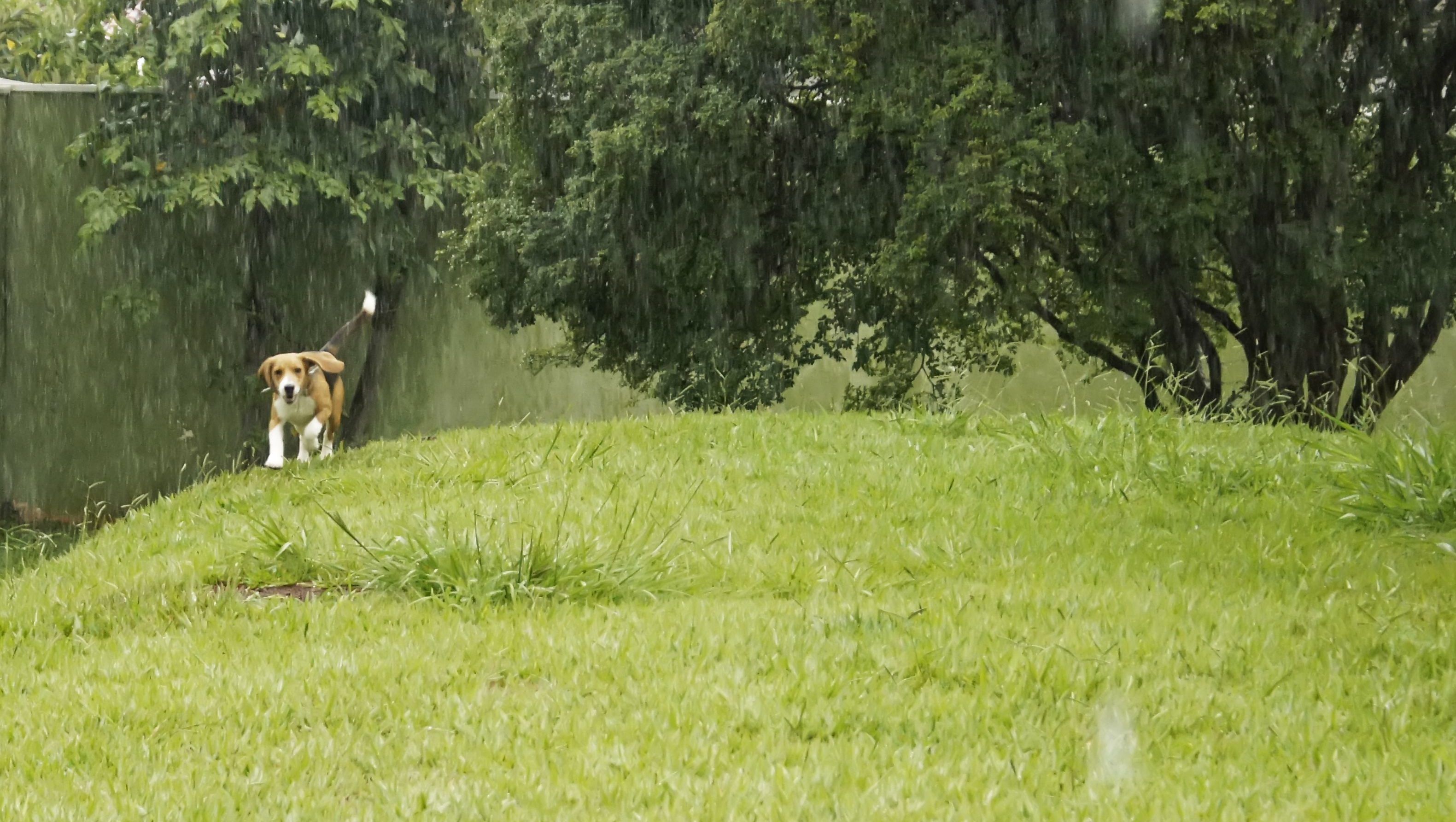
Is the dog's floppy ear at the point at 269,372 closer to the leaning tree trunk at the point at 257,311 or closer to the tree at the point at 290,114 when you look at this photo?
the tree at the point at 290,114

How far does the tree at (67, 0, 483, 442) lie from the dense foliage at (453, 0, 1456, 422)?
6.37ft

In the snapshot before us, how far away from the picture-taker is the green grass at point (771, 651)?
139 inches

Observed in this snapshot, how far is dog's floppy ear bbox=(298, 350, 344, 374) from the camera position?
29.1 ft

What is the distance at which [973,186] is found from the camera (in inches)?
479

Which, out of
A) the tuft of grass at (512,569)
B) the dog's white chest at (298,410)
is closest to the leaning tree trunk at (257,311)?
the dog's white chest at (298,410)

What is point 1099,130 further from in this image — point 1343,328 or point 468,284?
point 468,284

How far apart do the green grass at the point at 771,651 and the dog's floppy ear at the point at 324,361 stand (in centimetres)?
148

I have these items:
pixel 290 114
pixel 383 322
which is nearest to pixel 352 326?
pixel 290 114

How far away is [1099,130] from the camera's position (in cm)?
1329

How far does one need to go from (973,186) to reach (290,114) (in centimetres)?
914

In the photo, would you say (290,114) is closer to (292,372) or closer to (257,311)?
(257,311)

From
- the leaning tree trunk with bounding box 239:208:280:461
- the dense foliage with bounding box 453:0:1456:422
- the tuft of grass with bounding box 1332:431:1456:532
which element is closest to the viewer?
the tuft of grass with bounding box 1332:431:1456:532

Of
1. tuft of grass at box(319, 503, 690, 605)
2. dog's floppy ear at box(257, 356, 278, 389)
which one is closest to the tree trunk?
dog's floppy ear at box(257, 356, 278, 389)

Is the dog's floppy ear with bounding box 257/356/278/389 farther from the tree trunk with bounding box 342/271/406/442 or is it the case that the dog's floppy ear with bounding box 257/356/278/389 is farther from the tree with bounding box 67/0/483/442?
the tree trunk with bounding box 342/271/406/442
